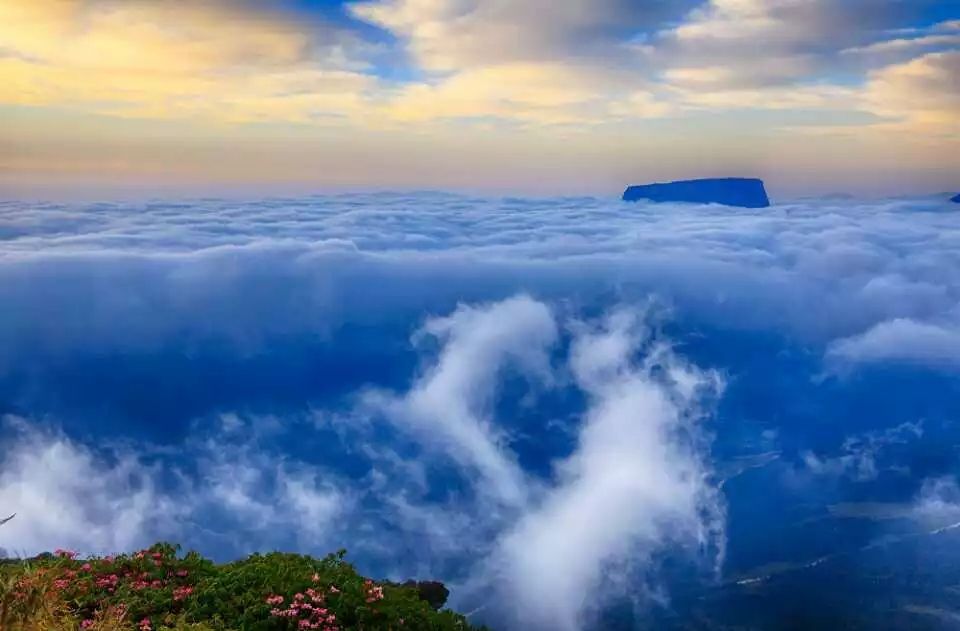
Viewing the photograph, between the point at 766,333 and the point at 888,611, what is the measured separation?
69.5 m

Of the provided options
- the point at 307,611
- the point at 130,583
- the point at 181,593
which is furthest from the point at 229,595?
the point at 130,583

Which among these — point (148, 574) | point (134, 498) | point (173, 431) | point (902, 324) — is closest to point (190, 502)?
point (134, 498)

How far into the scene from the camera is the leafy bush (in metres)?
10.8

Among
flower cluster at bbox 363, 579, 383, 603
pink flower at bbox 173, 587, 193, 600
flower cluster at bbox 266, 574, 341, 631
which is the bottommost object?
flower cluster at bbox 363, 579, 383, 603

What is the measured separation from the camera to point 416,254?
12081 cm

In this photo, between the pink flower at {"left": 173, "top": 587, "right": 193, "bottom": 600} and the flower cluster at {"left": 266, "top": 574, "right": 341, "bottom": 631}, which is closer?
the flower cluster at {"left": 266, "top": 574, "right": 341, "bottom": 631}

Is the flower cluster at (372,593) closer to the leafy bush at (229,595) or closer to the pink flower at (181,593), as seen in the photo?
the leafy bush at (229,595)

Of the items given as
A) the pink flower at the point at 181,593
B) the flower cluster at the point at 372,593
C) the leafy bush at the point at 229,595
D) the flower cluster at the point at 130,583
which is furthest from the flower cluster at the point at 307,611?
the flower cluster at the point at 130,583

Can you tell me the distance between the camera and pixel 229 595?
1158 cm

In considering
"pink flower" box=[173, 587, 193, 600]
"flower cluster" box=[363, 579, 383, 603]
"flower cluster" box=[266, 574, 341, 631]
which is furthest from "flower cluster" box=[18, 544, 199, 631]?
"flower cluster" box=[363, 579, 383, 603]

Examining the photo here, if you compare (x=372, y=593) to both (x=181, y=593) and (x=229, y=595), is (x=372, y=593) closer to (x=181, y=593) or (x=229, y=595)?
(x=229, y=595)

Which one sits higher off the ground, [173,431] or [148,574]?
[148,574]

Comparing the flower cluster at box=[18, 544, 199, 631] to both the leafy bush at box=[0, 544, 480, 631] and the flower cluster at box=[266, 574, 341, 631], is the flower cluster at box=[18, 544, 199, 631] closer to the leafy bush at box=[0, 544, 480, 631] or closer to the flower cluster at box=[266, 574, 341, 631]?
the leafy bush at box=[0, 544, 480, 631]

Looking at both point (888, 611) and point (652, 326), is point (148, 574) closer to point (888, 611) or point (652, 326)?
point (888, 611)
